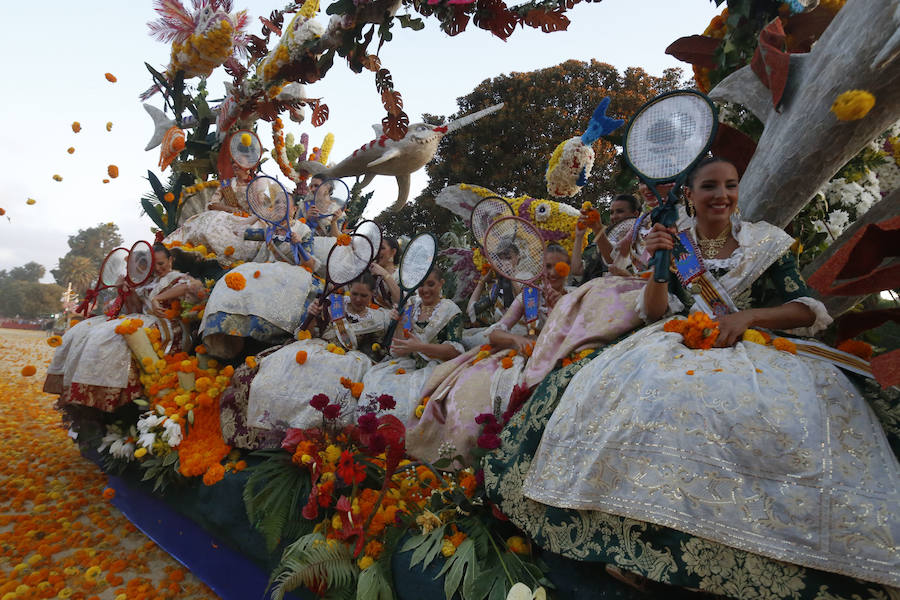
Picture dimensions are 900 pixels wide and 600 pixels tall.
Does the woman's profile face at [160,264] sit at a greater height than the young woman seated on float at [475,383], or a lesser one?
greater

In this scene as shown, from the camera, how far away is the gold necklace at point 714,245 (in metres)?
2.24

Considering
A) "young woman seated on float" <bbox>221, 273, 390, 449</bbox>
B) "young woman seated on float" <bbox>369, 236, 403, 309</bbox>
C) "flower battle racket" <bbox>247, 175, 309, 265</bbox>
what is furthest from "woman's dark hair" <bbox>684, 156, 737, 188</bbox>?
"flower battle racket" <bbox>247, 175, 309, 265</bbox>

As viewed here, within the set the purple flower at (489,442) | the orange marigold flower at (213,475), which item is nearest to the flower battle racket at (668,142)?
the purple flower at (489,442)

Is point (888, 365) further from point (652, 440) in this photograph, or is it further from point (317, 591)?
point (317, 591)

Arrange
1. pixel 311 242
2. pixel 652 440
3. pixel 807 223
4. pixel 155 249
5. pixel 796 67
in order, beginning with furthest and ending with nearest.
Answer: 1. pixel 311 242
2. pixel 155 249
3. pixel 807 223
4. pixel 796 67
5. pixel 652 440

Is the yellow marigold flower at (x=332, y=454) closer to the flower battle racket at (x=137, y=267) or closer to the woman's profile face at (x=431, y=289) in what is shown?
the woman's profile face at (x=431, y=289)

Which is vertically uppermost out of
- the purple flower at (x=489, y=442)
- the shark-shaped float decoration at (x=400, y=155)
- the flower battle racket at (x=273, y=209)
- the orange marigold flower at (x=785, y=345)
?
the shark-shaped float decoration at (x=400, y=155)

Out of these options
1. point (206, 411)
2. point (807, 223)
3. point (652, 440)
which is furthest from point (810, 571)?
point (206, 411)

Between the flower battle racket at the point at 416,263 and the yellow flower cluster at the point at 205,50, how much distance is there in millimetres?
4385

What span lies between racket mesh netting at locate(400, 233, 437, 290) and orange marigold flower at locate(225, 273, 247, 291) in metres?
1.56

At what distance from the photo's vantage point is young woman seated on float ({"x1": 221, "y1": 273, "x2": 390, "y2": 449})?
3373mm

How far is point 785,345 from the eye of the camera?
1.76 m

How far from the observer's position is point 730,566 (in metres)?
1.41

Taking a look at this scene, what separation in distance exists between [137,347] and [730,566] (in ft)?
15.4
